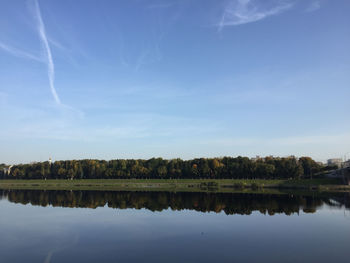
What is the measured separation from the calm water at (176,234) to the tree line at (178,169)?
50.5 m

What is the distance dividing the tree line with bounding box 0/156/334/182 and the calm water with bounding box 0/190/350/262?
166 feet

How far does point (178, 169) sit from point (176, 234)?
75160 millimetres

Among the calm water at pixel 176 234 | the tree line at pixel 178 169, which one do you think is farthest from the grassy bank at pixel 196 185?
the calm water at pixel 176 234

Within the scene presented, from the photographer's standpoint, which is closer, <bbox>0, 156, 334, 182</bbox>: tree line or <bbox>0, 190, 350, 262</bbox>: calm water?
<bbox>0, 190, 350, 262</bbox>: calm water

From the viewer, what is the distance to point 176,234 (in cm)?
2708

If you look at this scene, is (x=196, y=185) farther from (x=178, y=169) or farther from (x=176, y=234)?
(x=176, y=234)

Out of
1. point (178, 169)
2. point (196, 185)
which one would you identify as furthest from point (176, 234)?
point (178, 169)

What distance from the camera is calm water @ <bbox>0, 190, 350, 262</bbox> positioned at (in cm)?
2041

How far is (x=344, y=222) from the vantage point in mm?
32969

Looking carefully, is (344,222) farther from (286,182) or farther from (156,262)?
(286,182)

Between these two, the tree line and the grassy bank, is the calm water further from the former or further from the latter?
the tree line

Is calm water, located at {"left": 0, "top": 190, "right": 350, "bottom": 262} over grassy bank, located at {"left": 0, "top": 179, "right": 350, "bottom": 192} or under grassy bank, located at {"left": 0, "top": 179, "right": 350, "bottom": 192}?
under

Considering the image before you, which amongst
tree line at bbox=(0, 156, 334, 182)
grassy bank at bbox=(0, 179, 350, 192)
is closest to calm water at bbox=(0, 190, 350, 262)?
grassy bank at bbox=(0, 179, 350, 192)

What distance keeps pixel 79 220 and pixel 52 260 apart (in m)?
15.2
